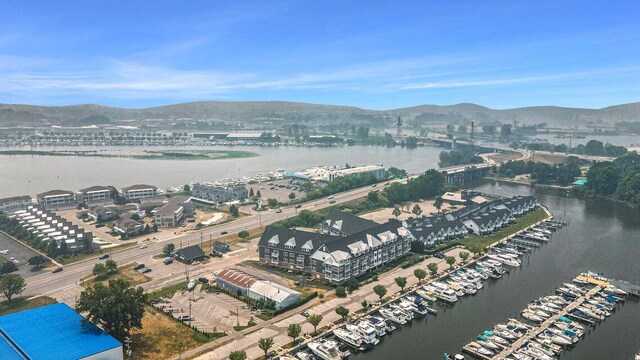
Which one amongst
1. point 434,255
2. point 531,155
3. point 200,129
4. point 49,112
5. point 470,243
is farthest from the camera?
point 49,112

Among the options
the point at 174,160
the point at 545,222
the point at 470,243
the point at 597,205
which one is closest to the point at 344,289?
the point at 470,243

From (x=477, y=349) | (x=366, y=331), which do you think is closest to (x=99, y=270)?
(x=366, y=331)

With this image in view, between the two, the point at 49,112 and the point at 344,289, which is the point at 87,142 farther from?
the point at 344,289

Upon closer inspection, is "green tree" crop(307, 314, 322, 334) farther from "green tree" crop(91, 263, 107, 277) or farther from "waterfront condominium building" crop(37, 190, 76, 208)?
"waterfront condominium building" crop(37, 190, 76, 208)

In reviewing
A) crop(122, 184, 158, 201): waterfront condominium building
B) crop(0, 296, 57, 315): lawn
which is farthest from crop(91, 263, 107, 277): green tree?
crop(122, 184, 158, 201): waterfront condominium building

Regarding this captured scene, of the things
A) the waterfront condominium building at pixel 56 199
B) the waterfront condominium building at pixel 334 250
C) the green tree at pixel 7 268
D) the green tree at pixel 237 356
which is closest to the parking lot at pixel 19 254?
the green tree at pixel 7 268

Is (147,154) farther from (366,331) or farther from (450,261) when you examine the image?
(366,331)
